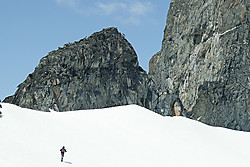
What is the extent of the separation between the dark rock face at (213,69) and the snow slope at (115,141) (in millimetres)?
46950

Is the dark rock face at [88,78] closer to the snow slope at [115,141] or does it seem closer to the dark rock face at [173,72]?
the dark rock face at [173,72]

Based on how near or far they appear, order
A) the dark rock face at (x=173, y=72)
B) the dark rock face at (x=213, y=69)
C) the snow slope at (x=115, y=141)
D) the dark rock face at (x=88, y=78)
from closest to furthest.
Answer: the snow slope at (x=115, y=141) → the dark rock face at (x=88, y=78) → the dark rock face at (x=173, y=72) → the dark rock face at (x=213, y=69)

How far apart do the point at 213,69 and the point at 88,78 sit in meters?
39.0

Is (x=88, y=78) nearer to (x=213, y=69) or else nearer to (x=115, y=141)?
(x=213, y=69)

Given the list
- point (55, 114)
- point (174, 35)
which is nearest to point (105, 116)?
point (55, 114)

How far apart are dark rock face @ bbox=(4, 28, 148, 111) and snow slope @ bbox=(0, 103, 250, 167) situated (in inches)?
1091

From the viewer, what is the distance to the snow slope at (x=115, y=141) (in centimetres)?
2503

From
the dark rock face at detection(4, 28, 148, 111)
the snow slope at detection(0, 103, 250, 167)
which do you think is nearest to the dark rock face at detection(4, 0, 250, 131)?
the dark rock face at detection(4, 28, 148, 111)

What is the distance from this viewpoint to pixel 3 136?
2733 cm

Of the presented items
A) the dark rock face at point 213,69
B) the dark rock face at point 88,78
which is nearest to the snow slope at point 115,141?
the dark rock face at point 88,78

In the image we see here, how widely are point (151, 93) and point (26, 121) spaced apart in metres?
51.5

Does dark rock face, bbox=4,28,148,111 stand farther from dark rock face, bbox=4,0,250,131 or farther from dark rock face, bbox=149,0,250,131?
dark rock face, bbox=149,0,250,131

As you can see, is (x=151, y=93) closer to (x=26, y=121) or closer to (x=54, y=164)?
(x=26, y=121)

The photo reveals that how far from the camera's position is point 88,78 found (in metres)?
73.9
